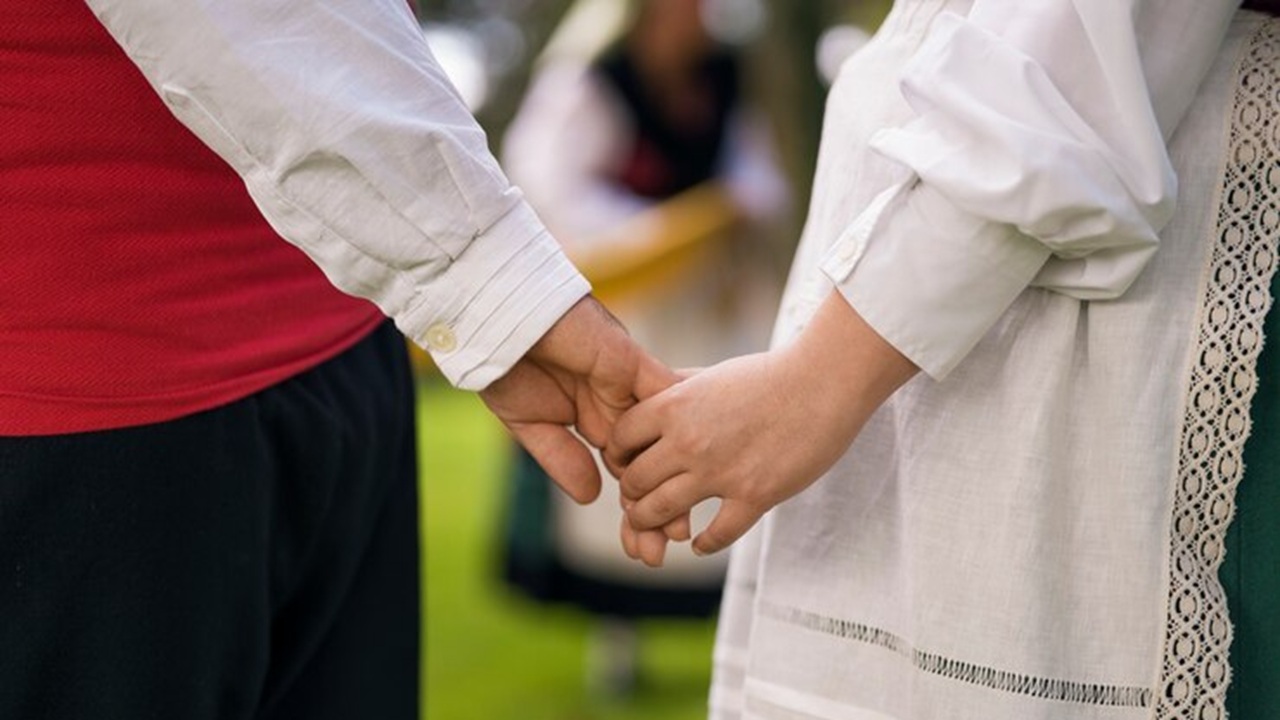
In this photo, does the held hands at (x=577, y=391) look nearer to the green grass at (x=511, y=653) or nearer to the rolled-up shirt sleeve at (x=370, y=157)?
the rolled-up shirt sleeve at (x=370, y=157)

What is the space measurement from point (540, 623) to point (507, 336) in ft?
12.7

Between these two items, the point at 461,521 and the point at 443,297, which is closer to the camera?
the point at 443,297

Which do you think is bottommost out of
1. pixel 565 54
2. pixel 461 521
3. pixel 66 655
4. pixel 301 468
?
pixel 461 521

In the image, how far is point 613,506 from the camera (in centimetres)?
393

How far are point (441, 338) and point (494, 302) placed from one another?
0.05 metres

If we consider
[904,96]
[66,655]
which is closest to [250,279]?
[66,655]

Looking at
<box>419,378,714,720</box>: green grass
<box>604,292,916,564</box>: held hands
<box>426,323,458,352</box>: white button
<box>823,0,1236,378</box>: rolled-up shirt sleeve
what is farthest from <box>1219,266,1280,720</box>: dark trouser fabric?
<box>419,378,714,720</box>: green grass

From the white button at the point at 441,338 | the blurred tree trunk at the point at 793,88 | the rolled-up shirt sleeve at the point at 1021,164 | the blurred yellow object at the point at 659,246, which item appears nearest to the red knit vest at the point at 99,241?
the white button at the point at 441,338

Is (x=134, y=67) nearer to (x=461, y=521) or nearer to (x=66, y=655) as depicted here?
(x=66, y=655)

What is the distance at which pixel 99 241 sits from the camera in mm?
1113

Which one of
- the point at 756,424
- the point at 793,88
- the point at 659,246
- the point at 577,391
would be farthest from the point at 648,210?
the point at 756,424

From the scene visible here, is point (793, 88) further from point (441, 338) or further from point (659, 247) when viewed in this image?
point (441, 338)

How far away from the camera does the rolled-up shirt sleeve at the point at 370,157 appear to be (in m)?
1.05

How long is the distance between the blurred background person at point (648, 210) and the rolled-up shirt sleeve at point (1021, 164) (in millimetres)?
2660
